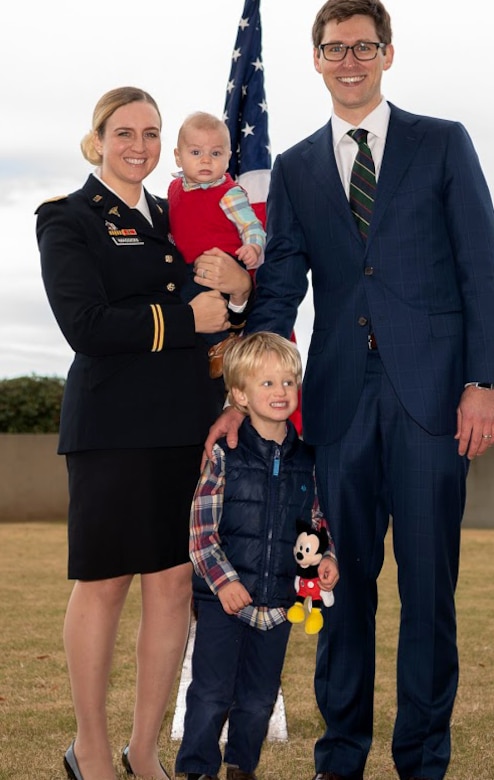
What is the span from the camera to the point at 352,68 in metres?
3.60

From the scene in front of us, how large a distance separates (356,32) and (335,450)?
1.38 m

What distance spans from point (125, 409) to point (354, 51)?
1393 millimetres

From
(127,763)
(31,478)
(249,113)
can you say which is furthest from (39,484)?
(127,763)

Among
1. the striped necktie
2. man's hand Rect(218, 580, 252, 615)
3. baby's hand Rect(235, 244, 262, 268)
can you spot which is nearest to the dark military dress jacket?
baby's hand Rect(235, 244, 262, 268)

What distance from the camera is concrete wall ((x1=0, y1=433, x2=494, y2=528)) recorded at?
16.0m

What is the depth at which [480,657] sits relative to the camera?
6836 mm

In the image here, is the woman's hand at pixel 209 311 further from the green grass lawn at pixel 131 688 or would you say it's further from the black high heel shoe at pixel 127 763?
the green grass lawn at pixel 131 688

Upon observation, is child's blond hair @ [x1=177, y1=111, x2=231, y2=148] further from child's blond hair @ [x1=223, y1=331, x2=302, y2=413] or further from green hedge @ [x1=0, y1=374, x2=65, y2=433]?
green hedge @ [x1=0, y1=374, x2=65, y2=433]

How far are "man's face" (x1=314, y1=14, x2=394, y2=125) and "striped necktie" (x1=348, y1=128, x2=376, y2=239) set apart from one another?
117 millimetres

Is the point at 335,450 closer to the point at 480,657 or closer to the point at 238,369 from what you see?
the point at 238,369

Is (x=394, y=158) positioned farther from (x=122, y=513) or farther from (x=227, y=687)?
(x=227, y=687)

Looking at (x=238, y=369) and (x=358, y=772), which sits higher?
(x=238, y=369)

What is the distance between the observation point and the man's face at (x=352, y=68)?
360 cm

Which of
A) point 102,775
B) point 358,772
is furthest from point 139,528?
point 358,772
